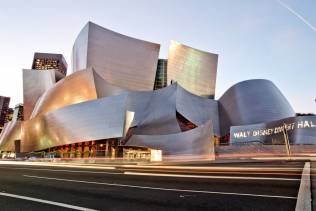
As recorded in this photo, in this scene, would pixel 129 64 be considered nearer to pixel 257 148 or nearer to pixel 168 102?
pixel 168 102

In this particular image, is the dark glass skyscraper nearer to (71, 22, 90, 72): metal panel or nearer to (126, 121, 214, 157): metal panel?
(71, 22, 90, 72): metal panel

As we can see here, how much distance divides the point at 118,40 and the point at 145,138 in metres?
40.4

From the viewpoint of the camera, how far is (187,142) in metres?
35.0

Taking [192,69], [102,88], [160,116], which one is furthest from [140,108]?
[192,69]

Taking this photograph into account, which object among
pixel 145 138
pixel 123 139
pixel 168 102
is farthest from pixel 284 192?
pixel 168 102

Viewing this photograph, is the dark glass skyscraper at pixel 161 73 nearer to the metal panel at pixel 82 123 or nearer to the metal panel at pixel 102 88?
the metal panel at pixel 102 88

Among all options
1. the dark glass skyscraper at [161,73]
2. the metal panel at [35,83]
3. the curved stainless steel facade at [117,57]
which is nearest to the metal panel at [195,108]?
the curved stainless steel facade at [117,57]

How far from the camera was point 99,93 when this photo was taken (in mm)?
55938

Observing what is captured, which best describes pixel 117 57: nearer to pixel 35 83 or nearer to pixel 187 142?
pixel 35 83

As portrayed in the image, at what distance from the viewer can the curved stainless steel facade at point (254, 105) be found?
5744 centimetres

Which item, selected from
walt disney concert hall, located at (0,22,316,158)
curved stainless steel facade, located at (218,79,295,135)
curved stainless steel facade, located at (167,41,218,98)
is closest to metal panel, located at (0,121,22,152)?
walt disney concert hall, located at (0,22,316,158)

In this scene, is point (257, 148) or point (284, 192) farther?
point (257, 148)

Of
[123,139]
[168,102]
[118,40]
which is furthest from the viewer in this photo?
[118,40]

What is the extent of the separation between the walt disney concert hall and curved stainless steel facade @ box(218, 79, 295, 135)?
217mm
